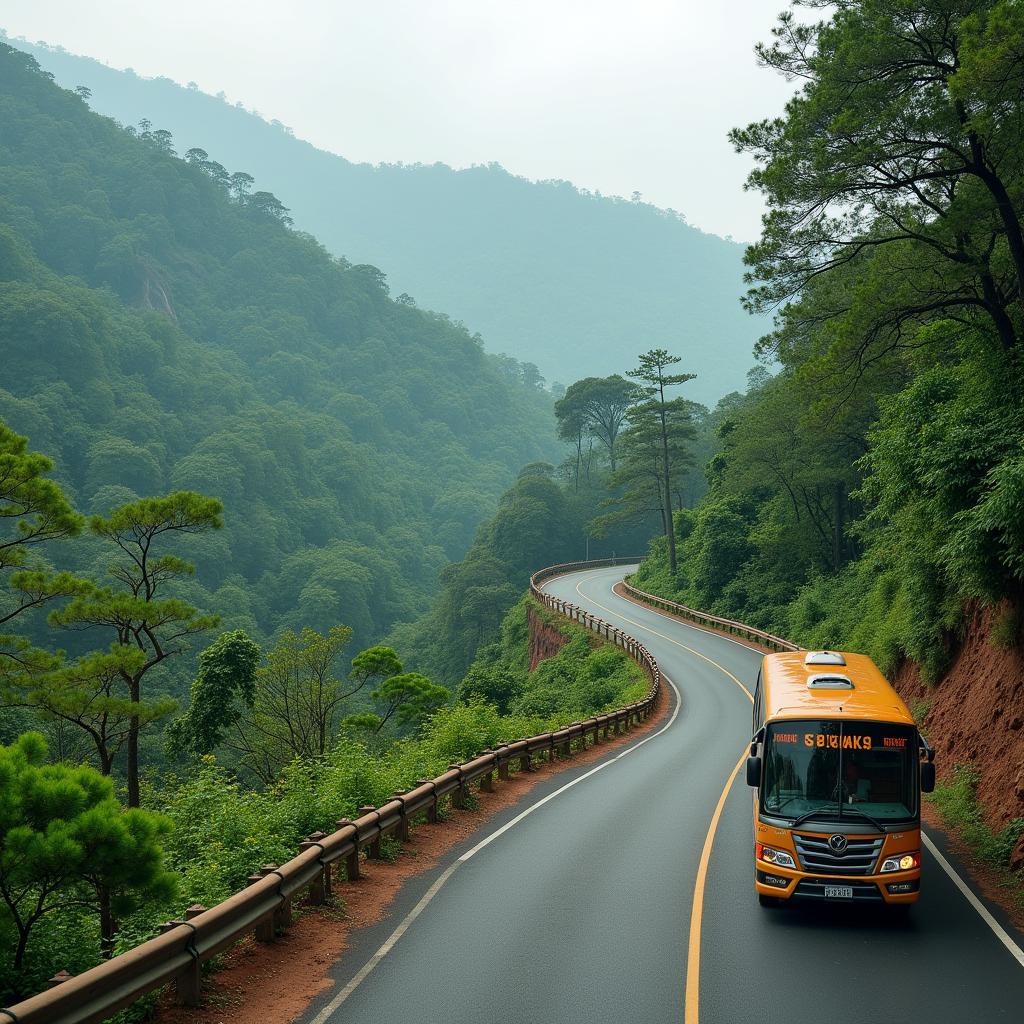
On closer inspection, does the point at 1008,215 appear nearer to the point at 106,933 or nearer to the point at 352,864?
the point at 352,864

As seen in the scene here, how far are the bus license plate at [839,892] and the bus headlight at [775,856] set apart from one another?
0.41 m

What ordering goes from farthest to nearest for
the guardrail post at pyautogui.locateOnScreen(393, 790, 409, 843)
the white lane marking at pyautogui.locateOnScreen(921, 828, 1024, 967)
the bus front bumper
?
the guardrail post at pyautogui.locateOnScreen(393, 790, 409, 843), the bus front bumper, the white lane marking at pyautogui.locateOnScreen(921, 828, 1024, 967)

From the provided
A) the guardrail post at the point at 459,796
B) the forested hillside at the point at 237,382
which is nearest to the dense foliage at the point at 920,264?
the guardrail post at the point at 459,796

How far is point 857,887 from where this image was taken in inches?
376

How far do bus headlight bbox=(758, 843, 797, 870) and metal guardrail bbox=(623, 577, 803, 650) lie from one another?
2710 cm

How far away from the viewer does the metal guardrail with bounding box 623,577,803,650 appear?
4103 cm

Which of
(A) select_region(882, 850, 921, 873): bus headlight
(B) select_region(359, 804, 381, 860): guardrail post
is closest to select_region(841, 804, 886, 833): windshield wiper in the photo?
(A) select_region(882, 850, 921, 873): bus headlight

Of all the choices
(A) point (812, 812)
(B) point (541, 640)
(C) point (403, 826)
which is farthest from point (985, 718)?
(B) point (541, 640)

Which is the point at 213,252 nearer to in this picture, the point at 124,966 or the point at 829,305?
the point at 829,305

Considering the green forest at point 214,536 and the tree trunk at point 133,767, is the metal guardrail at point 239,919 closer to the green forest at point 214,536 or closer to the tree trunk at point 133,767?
the green forest at point 214,536

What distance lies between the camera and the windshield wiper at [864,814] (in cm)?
965

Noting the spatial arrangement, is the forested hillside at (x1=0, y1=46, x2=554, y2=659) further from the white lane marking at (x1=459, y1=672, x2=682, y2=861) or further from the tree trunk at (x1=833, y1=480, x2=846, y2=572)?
the white lane marking at (x1=459, y1=672, x2=682, y2=861)

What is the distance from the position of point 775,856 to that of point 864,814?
1.07m

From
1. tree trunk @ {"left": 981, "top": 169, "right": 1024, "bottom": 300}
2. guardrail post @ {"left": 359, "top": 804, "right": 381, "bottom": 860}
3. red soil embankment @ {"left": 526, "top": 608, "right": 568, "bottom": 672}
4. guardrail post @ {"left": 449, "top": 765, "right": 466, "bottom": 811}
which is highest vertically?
tree trunk @ {"left": 981, "top": 169, "right": 1024, "bottom": 300}
